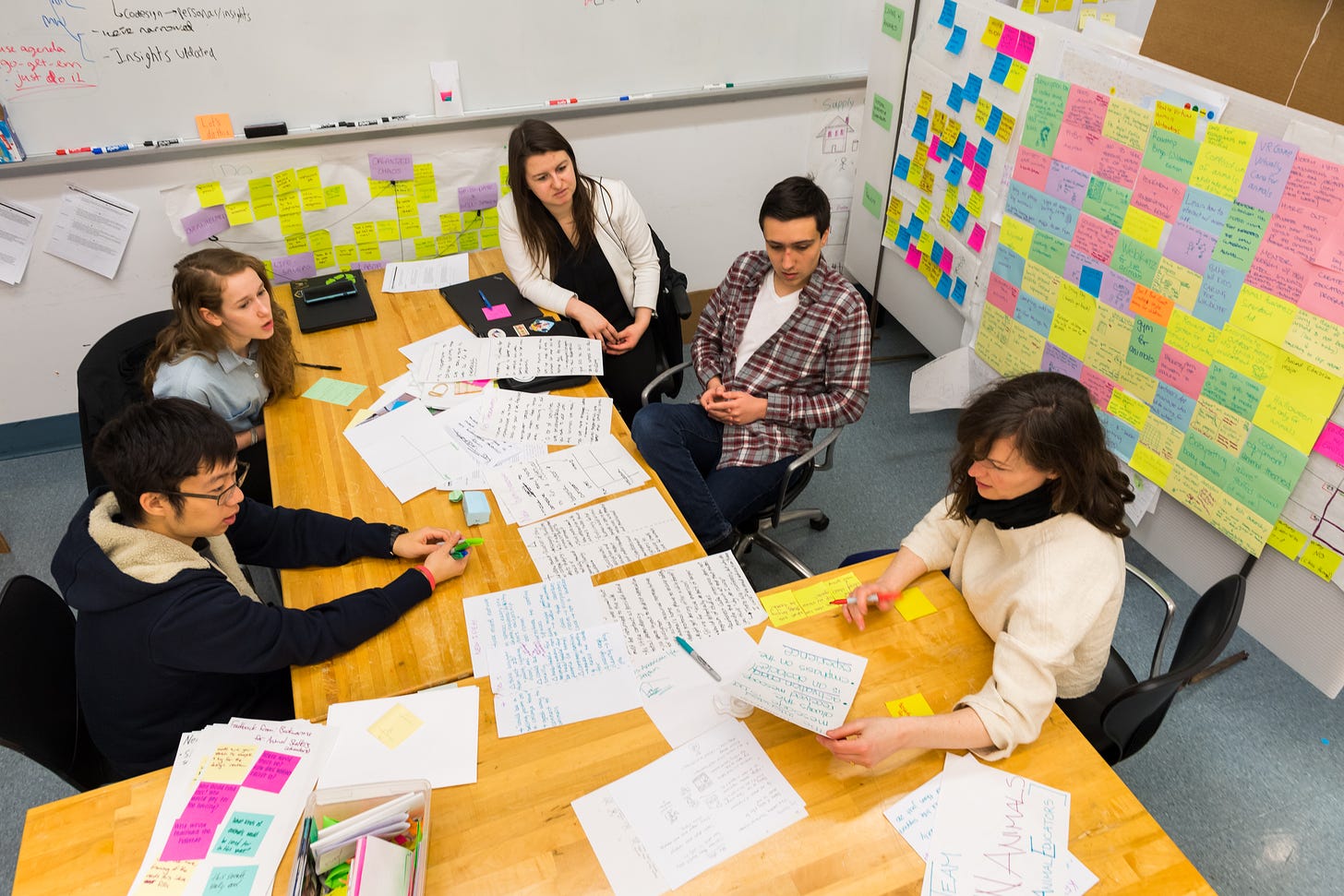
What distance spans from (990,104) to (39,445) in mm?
3565

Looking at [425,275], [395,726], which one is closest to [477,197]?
[425,275]

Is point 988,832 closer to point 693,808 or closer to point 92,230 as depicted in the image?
point 693,808

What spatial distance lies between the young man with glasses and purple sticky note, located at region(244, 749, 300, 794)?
19 cm

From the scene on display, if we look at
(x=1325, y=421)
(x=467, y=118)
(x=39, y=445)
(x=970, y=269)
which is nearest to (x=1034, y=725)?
(x=1325, y=421)

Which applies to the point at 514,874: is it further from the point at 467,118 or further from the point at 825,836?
the point at 467,118

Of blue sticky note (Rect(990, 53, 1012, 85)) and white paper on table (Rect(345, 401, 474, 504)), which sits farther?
blue sticky note (Rect(990, 53, 1012, 85))

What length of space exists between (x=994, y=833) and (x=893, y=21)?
112 inches

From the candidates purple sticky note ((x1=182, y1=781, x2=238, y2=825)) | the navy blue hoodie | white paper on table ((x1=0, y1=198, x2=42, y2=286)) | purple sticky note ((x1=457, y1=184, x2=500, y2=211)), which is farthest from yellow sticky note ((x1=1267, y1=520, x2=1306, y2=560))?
white paper on table ((x1=0, y1=198, x2=42, y2=286))

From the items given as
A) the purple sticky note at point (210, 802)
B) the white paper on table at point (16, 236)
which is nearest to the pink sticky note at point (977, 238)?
the purple sticky note at point (210, 802)

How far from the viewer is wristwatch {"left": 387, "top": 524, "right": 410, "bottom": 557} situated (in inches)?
70.1

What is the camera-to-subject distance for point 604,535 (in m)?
1.84

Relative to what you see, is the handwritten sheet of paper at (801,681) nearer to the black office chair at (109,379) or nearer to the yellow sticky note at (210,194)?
the black office chair at (109,379)

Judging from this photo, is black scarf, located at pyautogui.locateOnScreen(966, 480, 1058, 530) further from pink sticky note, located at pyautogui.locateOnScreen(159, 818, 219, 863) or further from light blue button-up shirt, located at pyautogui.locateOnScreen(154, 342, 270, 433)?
light blue button-up shirt, located at pyautogui.locateOnScreen(154, 342, 270, 433)

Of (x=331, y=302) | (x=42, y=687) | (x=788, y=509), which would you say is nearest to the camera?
(x=42, y=687)
